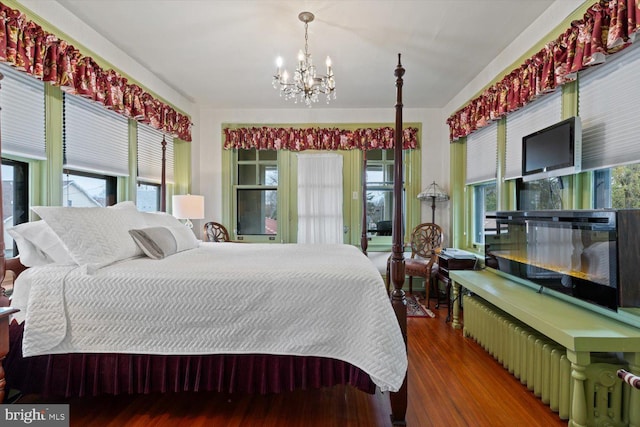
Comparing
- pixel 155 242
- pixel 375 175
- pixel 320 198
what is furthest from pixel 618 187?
pixel 320 198

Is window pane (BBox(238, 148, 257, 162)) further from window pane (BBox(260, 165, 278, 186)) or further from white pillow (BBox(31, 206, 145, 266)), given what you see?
white pillow (BBox(31, 206, 145, 266))

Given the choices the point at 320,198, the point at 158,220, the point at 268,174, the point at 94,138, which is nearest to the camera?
the point at 158,220

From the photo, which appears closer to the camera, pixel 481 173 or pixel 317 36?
pixel 317 36

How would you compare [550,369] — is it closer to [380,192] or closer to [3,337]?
[3,337]

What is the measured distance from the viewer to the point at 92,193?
297 centimetres

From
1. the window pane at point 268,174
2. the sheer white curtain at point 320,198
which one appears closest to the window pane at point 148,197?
the window pane at point 268,174

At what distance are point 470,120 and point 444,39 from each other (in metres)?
1.20

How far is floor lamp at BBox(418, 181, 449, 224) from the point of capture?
4.25 meters

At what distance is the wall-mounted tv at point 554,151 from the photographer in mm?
2051

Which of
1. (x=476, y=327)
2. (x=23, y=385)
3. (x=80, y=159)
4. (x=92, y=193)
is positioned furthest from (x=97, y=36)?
(x=476, y=327)

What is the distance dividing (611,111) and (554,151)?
1.26ft

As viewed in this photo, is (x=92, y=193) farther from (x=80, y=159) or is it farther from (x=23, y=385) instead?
(x=23, y=385)

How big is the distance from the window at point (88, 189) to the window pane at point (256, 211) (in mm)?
1806

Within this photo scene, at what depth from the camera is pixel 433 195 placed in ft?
13.9
